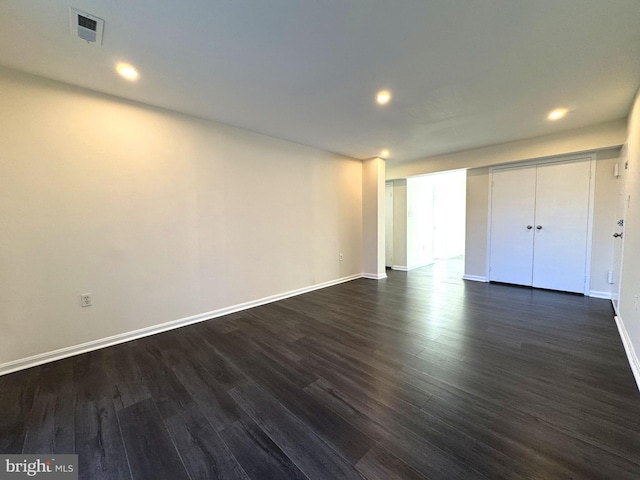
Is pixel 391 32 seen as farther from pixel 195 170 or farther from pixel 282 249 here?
pixel 282 249

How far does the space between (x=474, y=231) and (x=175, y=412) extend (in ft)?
17.1

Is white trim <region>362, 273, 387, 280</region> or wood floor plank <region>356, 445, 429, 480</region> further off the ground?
white trim <region>362, 273, 387, 280</region>

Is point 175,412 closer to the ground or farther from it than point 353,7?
closer to the ground

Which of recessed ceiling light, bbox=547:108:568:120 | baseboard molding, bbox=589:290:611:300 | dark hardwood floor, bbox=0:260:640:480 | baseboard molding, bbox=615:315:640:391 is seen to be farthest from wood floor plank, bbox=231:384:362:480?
baseboard molding, bbox=589:290:611:300

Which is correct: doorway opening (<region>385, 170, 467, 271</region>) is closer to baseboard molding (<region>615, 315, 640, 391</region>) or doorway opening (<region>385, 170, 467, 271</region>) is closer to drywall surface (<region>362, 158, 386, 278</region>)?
drywall surface (<region>362, 158, 386, 278</region>)

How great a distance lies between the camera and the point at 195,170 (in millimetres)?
3037

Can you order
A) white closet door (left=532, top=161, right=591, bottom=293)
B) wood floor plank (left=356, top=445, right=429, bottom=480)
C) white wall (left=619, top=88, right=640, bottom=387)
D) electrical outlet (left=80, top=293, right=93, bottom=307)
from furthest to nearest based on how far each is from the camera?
white closet door (left=532, top=161, right=591, bottom=293), electrical outlet (left=80, top=293, right=93, bottom=307), white wall (left=619, top=88, right=640, bottom=387), wood floor plank (left=356, top=445, right=429, bottom=480)

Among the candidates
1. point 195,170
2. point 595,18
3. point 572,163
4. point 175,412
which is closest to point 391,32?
point 595,18

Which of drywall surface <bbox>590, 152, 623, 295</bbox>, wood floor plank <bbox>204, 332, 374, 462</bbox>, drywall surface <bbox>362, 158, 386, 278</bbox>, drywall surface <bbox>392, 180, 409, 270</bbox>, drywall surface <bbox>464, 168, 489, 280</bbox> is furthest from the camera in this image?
drywall surface <bbox>392, 180, 409, 270</bbox>

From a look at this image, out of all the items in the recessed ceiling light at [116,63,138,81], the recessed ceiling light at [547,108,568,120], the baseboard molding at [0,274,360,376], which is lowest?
the baseboard molding at [0,274,360,376]

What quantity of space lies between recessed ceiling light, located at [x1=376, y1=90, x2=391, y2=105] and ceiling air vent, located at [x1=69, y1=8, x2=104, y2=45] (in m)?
2.15

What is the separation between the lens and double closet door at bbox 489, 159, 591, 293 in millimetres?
3838

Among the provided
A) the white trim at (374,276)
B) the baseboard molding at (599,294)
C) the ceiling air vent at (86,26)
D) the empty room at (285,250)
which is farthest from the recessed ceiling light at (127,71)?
the baseboard molding at (599,294)

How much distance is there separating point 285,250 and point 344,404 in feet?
8.66
